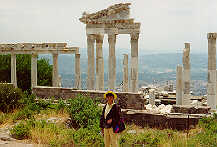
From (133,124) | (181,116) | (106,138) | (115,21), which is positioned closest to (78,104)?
(133,124)

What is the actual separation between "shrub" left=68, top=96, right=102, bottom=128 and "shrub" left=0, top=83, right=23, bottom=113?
10.6ft

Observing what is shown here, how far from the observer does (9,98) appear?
57.9 ft

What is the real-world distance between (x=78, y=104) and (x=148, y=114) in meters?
3.55

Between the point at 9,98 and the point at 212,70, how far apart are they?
16454mm

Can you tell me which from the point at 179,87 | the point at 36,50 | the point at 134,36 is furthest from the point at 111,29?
the point at 36,50

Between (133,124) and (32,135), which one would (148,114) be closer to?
(133,124)

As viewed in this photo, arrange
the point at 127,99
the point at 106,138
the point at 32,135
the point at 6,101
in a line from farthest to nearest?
the point at 127,99 < the point at 6,101 < the point at 32,135 < the point at 106,138

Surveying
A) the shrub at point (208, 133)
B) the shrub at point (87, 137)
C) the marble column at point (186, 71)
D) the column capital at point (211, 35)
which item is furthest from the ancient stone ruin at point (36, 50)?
the shrub at point (87, 137)

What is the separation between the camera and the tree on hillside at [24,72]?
124 ft

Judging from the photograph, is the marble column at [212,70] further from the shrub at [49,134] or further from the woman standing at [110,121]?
the woman standing at [110,121]

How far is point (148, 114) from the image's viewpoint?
16.7 m

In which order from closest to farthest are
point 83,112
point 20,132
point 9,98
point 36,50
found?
point 20,132 → point 83,112 → point 9,98 → point 36,50

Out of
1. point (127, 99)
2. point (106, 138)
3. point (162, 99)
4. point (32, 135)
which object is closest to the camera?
point (106, 138)

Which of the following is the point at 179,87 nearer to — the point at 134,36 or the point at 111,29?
the point at 134,36
